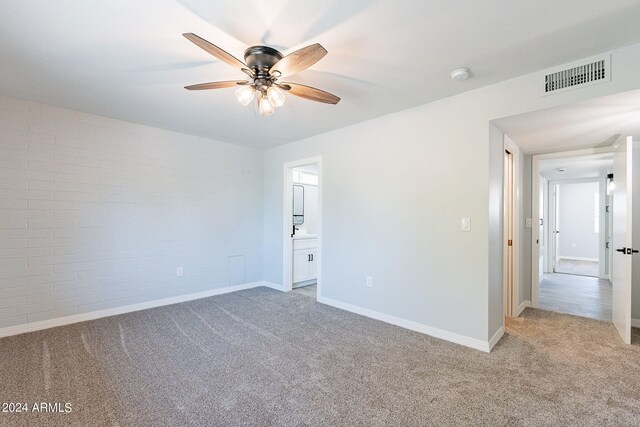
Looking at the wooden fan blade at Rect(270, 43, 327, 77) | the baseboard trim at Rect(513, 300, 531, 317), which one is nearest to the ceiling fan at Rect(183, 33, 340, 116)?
the wooden fan blade at Rect(270, 43, 327, 77)

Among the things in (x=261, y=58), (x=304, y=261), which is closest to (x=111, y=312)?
(x=304, y=261)

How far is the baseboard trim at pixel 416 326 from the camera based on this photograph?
110 inches

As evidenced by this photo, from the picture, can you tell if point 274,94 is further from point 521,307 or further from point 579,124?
point 521,307

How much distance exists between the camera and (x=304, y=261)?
527 cm

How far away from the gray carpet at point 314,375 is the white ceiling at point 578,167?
2246 mm

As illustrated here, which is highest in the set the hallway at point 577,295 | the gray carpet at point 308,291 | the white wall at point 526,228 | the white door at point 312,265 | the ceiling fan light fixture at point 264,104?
the ceiling fan light fixture at point 264,104

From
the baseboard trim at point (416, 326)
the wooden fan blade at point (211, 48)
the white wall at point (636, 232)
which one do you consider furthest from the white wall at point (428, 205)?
the wooden fan blade at point (211, 48)

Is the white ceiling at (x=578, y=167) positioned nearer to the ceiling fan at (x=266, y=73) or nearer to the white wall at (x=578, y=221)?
the white wall at (x=578, y=221)

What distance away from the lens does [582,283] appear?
17.9ft

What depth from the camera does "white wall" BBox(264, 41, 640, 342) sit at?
275cm

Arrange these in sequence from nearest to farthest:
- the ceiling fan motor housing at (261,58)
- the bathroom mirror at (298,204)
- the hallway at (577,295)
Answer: the ceiling fan motor housing at (261,58)
the hallway at (577,295)
the bathroom mirror at (298,204)

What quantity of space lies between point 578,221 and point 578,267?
6.73 feet

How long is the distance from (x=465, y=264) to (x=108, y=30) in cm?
344

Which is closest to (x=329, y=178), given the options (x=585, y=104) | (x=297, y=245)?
(x=297, y=245)
